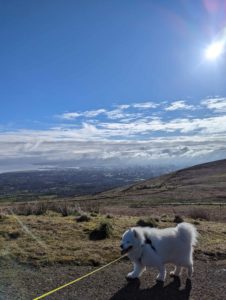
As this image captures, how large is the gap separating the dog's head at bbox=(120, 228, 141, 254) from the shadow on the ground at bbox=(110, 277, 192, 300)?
0.73 m

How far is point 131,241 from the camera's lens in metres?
7.55

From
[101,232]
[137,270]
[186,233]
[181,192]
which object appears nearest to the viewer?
[137,270]

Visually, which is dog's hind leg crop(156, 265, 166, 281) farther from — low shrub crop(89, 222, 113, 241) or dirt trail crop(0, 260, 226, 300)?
low shrub crop(89, 222, 113, 241)

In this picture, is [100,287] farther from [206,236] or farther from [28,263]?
[206,236]

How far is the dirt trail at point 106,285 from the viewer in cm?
690

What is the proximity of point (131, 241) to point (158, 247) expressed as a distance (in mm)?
594

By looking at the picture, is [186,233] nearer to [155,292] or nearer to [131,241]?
[131,241]

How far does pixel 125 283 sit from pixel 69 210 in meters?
10.6

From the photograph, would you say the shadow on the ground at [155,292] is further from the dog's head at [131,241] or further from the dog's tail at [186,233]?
the dog's tail at [186,233]

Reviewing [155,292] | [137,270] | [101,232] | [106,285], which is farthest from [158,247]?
[101,232]

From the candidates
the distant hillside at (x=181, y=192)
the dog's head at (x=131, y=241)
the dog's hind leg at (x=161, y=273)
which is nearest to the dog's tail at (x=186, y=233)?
the dog's hind leg at (x=161, y=273)

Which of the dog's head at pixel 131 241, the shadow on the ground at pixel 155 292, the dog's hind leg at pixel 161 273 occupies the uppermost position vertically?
the dog's head at pixel 131 241

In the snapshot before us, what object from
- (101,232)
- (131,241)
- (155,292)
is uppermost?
(131,241)

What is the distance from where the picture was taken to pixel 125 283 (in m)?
7.66
